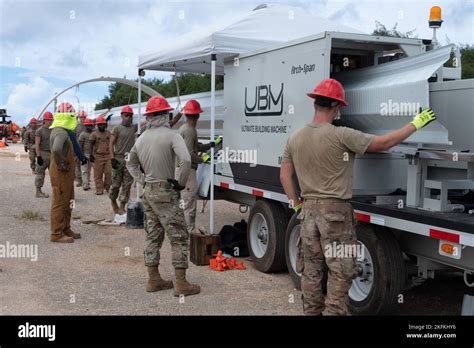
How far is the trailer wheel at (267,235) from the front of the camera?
670 cm

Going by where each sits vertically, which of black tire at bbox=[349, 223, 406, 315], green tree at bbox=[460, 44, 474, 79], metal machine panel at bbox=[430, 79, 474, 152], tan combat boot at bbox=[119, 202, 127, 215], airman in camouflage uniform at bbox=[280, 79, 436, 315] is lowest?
tan combat boot at bbox=[119, 202, 127, 215]

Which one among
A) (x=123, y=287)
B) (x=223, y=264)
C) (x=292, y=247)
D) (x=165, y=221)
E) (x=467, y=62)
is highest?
(x=467, y=62)

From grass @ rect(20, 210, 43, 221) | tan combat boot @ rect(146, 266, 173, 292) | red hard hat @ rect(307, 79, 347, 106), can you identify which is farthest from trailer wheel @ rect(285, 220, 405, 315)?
grass @ rect(20, 210, 43, 221)

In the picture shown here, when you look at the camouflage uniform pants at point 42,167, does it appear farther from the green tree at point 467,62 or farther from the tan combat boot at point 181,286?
the green tree at point 467,62

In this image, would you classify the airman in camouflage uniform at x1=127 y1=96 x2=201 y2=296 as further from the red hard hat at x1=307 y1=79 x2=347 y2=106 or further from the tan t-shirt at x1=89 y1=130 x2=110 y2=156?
the tan t-shirt at x1=89 y1=130 x2=110 y2=156

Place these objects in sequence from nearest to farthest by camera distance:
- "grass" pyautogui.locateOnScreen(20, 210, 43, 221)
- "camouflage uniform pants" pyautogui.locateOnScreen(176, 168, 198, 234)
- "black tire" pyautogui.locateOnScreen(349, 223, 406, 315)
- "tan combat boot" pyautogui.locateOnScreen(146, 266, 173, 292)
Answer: "black tire" pyautogui.locateOnScreen(349, 223, 406, 315) < "tan combat boot" pyautogui.locateOnScreen(146, 266, 173, 292) < "camouflage uniform pants" pyautogui.locateOnScreen(176, 168, 198, 234) < "grass" pyautogui.locateOnScreen(20, 210, 43, 221)

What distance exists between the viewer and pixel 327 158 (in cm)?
434

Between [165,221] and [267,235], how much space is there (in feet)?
5.16

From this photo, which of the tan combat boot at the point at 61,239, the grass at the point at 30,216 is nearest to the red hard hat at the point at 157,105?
the tan combat boot at the point at 61,239

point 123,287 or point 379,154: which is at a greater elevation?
point 379,154

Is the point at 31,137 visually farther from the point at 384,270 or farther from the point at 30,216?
the point at 384,270

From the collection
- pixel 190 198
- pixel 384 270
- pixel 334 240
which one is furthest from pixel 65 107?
pixel 384 270

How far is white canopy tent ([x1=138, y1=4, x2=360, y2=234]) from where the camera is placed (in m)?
7.31

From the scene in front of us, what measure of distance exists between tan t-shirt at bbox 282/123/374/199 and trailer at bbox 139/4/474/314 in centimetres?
64
